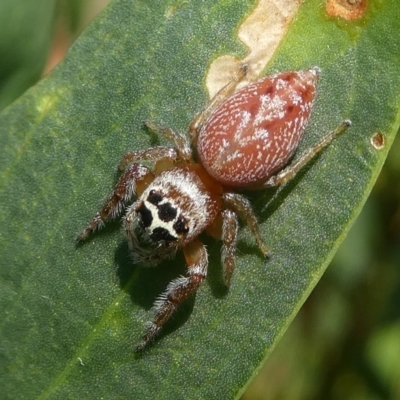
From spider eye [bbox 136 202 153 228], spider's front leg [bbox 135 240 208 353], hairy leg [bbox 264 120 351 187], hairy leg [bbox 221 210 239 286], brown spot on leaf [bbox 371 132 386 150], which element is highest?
brown spot on leaf [bbox 371 132 386 150]

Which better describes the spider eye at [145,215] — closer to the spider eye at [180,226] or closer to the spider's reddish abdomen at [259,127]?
the spider eye at [180,226]

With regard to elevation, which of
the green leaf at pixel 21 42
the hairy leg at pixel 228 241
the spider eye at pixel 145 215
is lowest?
the hairy leg at pixel 228 241

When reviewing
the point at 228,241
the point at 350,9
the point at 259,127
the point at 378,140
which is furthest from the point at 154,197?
the point at 350,9

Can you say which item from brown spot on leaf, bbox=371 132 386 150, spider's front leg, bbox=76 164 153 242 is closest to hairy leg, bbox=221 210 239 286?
spider's front leg, bbox=76 164 153 242

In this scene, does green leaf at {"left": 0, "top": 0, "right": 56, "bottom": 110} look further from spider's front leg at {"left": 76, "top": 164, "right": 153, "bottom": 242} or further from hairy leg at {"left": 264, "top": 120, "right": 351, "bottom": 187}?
hairy leg at {"left": 264, "top": 120, "right": 351, "bottom": 187}

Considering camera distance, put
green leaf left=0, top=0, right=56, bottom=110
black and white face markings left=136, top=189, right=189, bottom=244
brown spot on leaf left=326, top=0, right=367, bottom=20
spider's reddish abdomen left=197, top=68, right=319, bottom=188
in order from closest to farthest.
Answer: brown spot on leaf left=326, top=0, right=367, bottom=20
spider's reddish abdomen left=197, top=68, right=319, bottom=188
black and white face markings left=136, top=189, right=189, bottom=244
green leaf left=0, top=0, right=56, bottom=110

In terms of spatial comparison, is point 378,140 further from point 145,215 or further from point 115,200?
point 115,200

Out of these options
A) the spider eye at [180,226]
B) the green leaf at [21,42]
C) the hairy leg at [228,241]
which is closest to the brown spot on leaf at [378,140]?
the hairy leg at [228,241]

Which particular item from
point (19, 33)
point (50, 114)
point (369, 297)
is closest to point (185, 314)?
point (50, 114)
